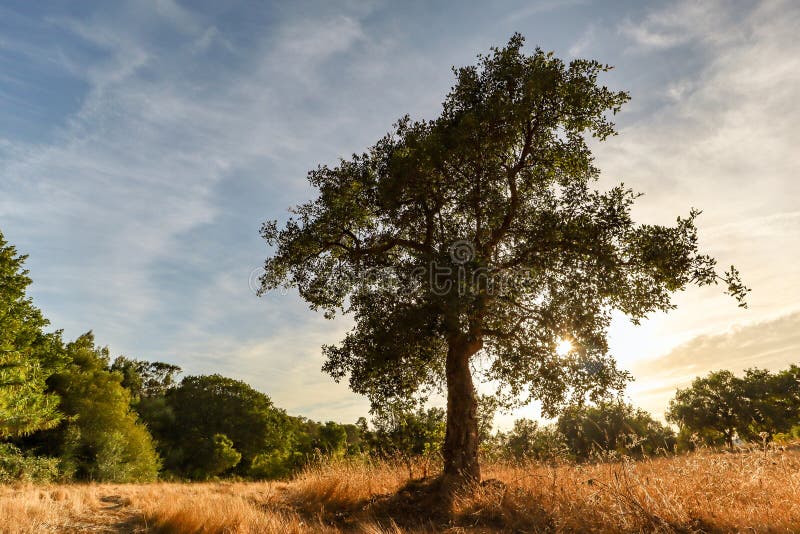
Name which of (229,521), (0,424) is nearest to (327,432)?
(0,424)

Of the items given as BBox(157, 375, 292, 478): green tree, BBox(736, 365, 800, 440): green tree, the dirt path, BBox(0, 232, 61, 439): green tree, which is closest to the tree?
the dirt path

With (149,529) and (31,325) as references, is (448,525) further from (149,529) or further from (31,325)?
(31,325)

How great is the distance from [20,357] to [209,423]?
112 ft

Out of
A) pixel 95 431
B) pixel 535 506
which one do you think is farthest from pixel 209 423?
pixel 535 506

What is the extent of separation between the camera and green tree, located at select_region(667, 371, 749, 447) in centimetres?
5306

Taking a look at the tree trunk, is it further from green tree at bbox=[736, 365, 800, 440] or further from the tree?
green tree at bbox=[736, 365, 800, 440]

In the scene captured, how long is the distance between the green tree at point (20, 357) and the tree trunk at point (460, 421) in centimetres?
2629

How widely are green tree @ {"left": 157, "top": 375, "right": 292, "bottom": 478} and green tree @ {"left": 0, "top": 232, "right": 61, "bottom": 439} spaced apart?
23.6m

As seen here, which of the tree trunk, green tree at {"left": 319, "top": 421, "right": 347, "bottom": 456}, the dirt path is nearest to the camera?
the dirt path

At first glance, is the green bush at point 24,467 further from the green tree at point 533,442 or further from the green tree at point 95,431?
the green tree at point 533,442

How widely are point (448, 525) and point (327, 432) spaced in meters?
62.2

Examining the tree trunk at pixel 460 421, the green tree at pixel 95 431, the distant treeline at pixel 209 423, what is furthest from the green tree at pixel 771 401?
the green tree at pixel 95 431

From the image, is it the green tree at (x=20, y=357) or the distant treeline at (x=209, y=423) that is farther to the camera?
the green tree at (x=20, y=357)

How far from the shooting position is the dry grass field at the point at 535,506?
6.09m
